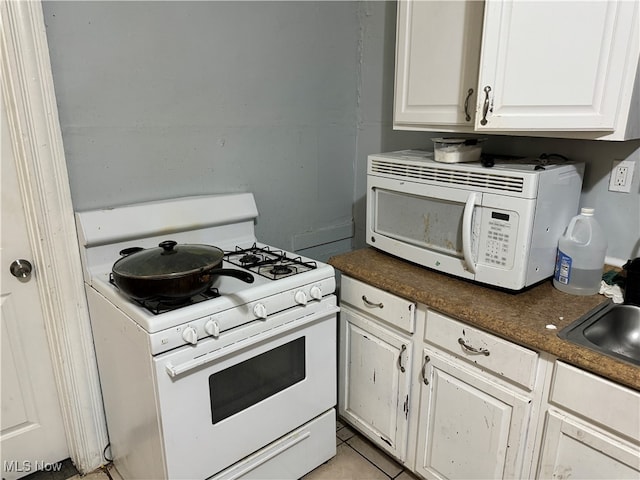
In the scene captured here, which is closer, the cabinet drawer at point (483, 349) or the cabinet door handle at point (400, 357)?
the cabinet drawer at point (483, 349)

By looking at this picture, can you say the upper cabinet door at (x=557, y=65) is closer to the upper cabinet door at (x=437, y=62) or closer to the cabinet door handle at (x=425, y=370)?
the upper cabinet door at (x=437, y=62)

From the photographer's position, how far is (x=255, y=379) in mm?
1532

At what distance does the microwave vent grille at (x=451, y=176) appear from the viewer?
1404 mm

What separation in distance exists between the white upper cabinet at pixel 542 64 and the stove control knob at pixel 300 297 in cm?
84

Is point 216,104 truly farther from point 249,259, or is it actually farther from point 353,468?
point 353,468

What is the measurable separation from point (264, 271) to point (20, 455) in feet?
4.02

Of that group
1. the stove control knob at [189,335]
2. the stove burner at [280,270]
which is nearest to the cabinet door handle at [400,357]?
the stove burner at [280,270]

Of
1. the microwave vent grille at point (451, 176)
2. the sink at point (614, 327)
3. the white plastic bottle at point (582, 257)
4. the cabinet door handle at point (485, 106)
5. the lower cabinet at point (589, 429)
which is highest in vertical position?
the cabinet door handle at point (485, 106)

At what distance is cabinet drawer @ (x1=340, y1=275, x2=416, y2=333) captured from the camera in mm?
1610

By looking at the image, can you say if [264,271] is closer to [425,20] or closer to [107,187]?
[107,187]

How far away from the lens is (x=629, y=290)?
1.40 m

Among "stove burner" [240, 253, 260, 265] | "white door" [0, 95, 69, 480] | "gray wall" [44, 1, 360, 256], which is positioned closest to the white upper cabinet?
"gray wall" [44, 1, 360, 256]

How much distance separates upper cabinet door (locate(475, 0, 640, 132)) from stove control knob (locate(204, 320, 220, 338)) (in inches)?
43.4

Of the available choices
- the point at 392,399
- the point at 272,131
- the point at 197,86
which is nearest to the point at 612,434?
the point at 392,399
